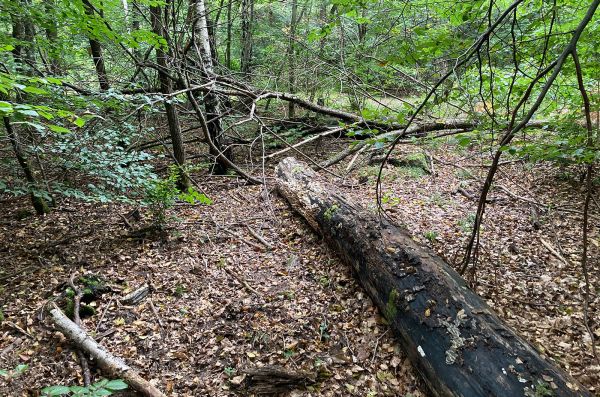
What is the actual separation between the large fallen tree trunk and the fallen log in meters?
2.32

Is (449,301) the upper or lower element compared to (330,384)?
upper

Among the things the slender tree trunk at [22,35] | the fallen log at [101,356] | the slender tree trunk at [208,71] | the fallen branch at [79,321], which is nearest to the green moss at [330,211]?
the slender tree trunk at [208,71]

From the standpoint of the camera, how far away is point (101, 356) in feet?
10.8

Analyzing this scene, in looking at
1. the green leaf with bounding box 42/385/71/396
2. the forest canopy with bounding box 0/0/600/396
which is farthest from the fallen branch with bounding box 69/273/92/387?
the green leaf with bounding box 42/385/71/396

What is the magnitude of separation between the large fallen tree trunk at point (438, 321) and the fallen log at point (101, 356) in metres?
2.32

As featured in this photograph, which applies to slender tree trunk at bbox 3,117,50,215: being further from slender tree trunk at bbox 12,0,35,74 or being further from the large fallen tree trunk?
the large fallen tree trunk

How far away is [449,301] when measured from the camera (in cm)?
314

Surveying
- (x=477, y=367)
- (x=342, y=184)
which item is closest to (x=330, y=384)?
(x=477, y=367)

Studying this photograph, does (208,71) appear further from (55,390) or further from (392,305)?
(55,390)

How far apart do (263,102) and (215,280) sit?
9.08 m

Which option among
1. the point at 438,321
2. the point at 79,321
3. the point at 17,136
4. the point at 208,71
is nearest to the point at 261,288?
the point at 79,321

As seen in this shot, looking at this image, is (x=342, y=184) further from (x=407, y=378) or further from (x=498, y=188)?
(x=407, y=378)

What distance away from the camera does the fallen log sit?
3.03 metres

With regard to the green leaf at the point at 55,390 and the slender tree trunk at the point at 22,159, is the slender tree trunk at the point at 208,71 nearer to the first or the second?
the slender tree trunk at the point at 22,159
